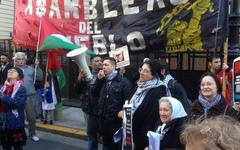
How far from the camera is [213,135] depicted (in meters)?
1.23

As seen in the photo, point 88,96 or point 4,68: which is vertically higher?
point 4,68

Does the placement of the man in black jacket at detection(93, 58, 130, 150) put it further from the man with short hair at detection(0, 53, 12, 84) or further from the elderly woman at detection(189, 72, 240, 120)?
the man with short hair at detection(0, 53, 12, 84)

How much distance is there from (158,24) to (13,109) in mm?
2184

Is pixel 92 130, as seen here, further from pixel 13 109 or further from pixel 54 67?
pixel 54 67

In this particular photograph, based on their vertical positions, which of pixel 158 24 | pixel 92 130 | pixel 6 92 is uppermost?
pixel 158 24

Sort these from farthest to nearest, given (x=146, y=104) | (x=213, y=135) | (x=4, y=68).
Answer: (x=4, y=68), (x=146, y=104), (x=213, y=135)

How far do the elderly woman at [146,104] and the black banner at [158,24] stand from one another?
90cm

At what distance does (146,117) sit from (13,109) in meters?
2.03

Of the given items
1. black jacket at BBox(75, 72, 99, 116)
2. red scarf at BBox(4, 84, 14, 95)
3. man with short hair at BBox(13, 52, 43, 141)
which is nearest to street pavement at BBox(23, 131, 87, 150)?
man with short hair at BBox(13, 52, 43, 141)

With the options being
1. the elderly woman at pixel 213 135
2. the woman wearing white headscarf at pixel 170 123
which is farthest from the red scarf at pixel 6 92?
the elderly woman at pixel 213 135

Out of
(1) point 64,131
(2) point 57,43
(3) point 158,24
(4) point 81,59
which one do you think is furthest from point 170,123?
(1) point 64,131

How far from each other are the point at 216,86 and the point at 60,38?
398 centimetres

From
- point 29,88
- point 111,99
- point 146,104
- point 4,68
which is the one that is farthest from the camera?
point 4,68

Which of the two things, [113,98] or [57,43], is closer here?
[113,98]
